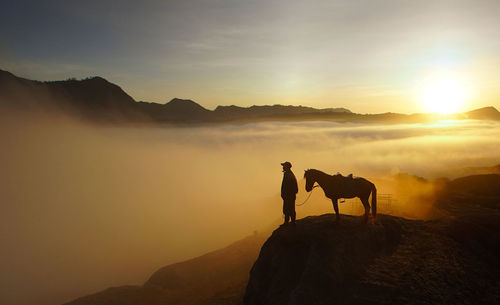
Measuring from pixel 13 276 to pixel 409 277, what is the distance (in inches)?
5298

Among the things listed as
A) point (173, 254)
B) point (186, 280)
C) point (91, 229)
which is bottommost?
point (91, 229)

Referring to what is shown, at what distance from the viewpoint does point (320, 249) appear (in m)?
15.9

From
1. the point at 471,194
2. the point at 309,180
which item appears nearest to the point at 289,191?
the point at 309,180

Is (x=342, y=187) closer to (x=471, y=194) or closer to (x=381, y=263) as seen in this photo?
(x=381, y=263)

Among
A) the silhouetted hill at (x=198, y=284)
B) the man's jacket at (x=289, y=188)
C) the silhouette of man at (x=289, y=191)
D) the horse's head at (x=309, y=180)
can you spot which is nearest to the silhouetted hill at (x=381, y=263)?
the silhouette of man at (x=289, y=191)

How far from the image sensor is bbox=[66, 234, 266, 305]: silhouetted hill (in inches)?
1154

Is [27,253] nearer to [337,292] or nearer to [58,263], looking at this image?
[58,263]

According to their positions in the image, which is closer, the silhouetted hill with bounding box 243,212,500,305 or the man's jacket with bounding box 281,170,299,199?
the silhouetted hill with bounding box 243,212,500,305

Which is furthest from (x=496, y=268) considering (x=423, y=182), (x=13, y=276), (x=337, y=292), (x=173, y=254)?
(x=13, y=276)

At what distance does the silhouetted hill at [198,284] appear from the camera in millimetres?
29317

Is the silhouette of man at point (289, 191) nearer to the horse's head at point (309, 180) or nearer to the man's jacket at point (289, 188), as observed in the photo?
the man's jacket at point (289, 188)

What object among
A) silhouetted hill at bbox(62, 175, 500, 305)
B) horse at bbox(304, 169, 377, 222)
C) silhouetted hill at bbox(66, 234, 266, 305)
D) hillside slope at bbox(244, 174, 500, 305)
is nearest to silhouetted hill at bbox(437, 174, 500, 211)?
hillside slope at bbox(244, 174, 500, 305)

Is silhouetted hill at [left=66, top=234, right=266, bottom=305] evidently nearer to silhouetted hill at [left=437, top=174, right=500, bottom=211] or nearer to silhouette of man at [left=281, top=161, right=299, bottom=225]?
silhouette of man at [left=281, top=161, right=299, bottom=225]

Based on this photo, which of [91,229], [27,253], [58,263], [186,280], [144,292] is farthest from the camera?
[91,229]
